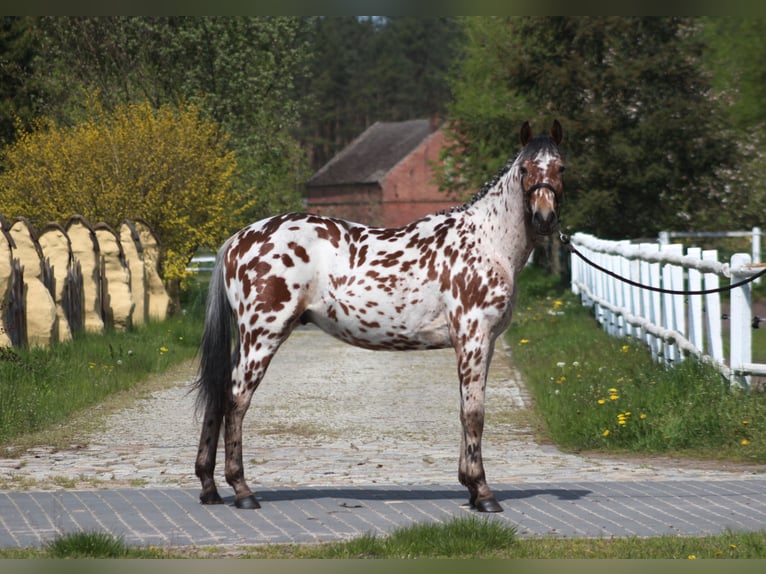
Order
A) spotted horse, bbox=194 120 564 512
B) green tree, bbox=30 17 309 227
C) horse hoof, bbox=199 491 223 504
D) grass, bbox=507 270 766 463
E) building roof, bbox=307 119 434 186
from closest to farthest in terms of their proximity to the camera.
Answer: horse hoof, bbox=199 491 223 504, spotted horse, bbox=194 120 564 512, grass, bbox=507 270 766 463, green tree, bbox=30 17 309 227, building roof, bbox=307 119 434 186

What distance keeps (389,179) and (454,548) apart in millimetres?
80016

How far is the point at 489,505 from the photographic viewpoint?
8328 millimetres

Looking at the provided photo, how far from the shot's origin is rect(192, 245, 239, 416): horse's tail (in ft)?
29.2

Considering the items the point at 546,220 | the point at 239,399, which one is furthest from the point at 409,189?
the point at 546,220

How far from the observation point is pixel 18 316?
55.6 ft

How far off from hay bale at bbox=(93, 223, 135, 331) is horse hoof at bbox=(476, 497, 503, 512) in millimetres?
14331

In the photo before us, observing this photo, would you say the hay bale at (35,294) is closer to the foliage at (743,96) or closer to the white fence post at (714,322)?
the white fence post at (714,322)

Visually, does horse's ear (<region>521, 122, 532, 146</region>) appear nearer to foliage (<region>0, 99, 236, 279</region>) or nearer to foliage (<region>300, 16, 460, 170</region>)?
foliage (<region>0, 99, 236, 279</region>)

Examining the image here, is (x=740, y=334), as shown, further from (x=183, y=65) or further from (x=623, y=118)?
(x=183, y=65)

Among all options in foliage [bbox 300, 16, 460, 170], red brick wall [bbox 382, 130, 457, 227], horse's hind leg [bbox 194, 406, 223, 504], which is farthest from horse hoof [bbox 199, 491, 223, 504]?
foliage [bbox 300, 16, 460, 170]

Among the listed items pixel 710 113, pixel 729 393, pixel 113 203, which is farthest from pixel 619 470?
pixel 710 113

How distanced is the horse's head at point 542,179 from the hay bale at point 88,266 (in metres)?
13.0

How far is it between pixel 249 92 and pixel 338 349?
1935 centimetres

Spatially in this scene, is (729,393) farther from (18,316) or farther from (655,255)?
(18,316)
